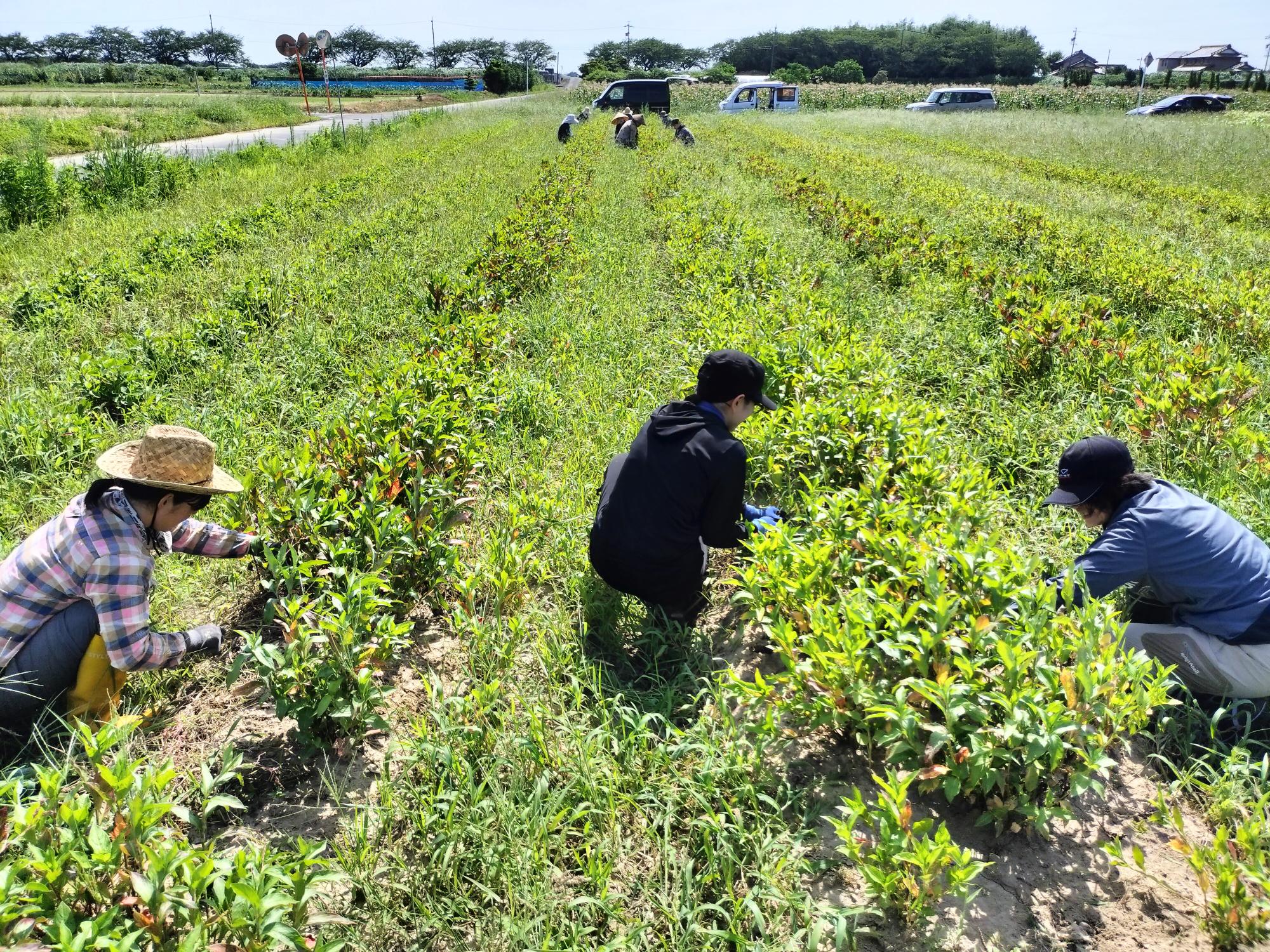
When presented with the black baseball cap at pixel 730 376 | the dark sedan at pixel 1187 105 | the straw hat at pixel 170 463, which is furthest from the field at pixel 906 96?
the straw hat at pixel 170 463

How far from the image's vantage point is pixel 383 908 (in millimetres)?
2180

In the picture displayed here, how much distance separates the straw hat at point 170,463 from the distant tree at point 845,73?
76.5 metres

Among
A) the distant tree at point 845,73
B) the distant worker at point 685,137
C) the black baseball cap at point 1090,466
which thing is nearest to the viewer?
the black baseball cap at point 1090,466

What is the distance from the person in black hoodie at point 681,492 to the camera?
3201 millimetres

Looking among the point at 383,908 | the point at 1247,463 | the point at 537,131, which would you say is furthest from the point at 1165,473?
the point at 537,131

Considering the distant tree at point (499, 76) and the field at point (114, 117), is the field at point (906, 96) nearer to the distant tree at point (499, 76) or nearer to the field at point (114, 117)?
the distant tree at point (499, 76)

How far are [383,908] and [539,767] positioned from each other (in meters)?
0.64

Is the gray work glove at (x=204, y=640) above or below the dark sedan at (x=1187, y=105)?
below

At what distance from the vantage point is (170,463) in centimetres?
270

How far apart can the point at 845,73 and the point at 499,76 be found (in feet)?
114

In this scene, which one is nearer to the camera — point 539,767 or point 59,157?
point 539,767

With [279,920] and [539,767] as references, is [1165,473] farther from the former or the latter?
[279,920]

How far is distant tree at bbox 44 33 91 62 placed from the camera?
88.7m

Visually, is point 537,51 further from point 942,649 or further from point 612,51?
point 942,649
